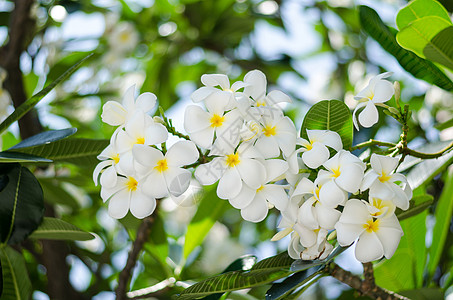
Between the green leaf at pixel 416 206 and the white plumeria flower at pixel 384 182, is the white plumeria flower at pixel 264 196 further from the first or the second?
the green leaf at pixel 416 206

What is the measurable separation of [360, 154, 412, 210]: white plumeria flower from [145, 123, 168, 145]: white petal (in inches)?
9.9

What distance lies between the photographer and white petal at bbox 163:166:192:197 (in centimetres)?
62

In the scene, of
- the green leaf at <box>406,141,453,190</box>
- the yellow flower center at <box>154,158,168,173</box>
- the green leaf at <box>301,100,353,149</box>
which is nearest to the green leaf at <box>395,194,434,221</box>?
the green leaf at <box>406,141,453,190</box>

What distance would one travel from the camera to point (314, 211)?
24.9 inches

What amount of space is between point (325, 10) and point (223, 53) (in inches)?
20.4

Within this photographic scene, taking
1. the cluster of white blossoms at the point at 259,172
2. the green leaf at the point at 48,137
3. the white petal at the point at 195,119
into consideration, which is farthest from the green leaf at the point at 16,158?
the white petal at the point at 195,119

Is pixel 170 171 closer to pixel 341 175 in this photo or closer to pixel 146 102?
pixel 146 102

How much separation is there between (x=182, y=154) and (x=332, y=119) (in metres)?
0.24

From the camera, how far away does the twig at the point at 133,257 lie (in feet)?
3.45

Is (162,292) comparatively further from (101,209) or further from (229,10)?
(229,10)

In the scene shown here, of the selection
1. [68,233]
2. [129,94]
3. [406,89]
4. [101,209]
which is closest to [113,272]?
[101,209]

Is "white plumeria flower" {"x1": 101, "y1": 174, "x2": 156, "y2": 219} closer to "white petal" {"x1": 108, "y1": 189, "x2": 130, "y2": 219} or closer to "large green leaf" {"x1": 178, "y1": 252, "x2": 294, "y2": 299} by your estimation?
"white petal" {"x1": 108, "y1": 189, "x2": 130, "y2": 219}

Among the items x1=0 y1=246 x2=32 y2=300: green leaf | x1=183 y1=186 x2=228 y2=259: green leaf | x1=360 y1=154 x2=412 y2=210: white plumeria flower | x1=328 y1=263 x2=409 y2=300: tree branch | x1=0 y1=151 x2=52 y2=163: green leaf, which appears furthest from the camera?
x1=183 y1=186 x2=228 y2=259: green leaf

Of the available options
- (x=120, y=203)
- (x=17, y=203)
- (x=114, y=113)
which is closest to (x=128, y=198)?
(x=120, y=203)
